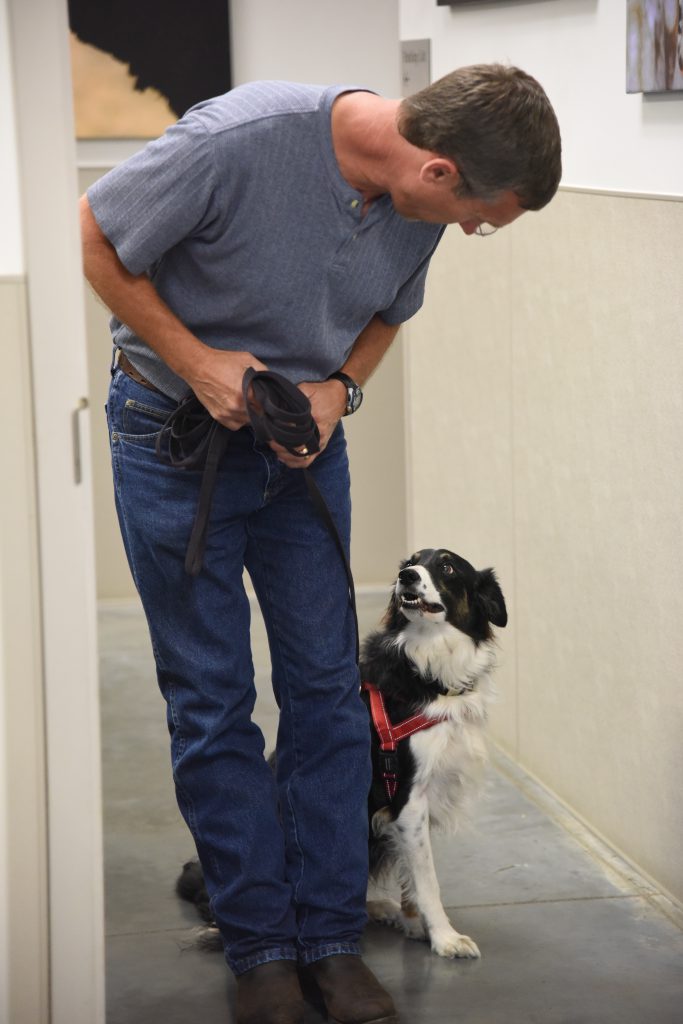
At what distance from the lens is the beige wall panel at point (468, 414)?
326 cm

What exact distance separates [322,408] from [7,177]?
62 centimetres

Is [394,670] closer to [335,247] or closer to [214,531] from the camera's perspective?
[214,531]

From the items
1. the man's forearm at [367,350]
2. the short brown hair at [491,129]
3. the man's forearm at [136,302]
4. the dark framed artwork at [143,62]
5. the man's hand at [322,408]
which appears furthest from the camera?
the dark framed artwork at [143,62]

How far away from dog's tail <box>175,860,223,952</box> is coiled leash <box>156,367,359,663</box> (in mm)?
783

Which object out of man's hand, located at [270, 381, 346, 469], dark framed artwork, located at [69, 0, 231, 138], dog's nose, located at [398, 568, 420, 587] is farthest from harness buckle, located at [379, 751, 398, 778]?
dark framed artwork, located at [69, 0, 231, 138]

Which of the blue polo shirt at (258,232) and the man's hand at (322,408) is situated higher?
the blue polo shirt at (258,232)

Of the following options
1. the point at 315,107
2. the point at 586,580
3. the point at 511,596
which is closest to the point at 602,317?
the point at 586,580

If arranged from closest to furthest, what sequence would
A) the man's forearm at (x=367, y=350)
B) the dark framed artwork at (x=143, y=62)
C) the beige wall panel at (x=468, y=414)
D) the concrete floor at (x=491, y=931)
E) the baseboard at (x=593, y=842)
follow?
the man's forearm at (x=367, y=350)
the concrete floor at (x=491, y=931)
the baseboard at (x=593, y=842)
the beige wall panel at (x=468, y=414)
the dark framed artwork at (x=143, y=62)

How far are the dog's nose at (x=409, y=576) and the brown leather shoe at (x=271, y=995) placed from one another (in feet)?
2.26

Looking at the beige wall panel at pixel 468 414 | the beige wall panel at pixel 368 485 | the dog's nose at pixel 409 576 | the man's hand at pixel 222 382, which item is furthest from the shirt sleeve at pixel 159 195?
the beige wall panel at pixel 368 485

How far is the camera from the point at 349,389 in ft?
6.77

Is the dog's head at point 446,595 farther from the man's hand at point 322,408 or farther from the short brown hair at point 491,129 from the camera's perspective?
the short brown hair at point 491,129

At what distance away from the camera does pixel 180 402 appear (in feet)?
6.59

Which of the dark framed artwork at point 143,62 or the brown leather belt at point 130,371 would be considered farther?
the dark framed artwork at point 143,62
